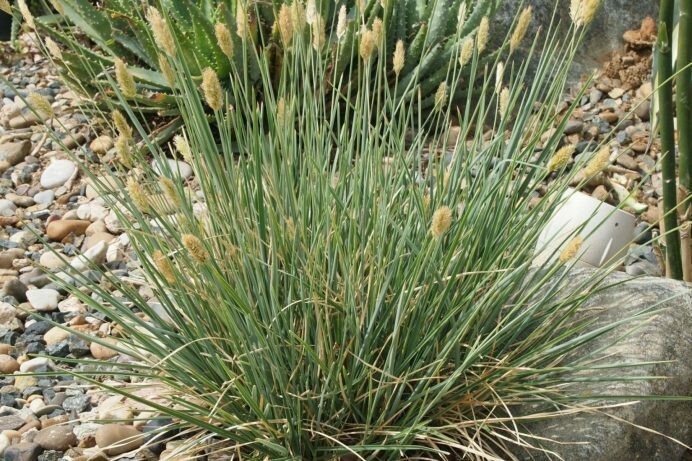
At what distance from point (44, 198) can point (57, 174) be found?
129mm

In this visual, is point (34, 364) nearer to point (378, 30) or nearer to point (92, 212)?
point (92, 212)

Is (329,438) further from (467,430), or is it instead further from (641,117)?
(641,117)

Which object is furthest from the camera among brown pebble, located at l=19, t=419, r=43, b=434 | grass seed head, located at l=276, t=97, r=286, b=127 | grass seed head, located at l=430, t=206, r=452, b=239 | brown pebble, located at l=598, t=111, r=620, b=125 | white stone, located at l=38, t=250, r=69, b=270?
brown pebble, located at l=598, t=111, r=620, b=125

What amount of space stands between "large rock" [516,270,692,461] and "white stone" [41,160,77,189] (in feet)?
6.29

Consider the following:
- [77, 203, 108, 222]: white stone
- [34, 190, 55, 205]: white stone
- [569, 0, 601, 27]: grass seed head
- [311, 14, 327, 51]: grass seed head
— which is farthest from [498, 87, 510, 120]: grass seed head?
[34, 190, 55, 205]: white stone

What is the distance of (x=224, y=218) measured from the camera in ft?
6.15

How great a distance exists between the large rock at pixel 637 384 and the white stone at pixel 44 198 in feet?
6.20

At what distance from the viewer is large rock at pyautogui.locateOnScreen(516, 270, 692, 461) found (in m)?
1.88

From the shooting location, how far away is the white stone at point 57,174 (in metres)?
3.32

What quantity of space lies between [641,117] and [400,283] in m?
2.25

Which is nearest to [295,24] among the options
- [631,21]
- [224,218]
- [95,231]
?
[224,218]

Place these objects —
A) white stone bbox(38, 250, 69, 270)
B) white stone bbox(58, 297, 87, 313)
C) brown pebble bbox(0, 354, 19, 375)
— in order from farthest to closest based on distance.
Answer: white stone bbox(38, 250, 69, 270)
white stone bbox(58, 297, 87, 313)
brown pebble bbox(0, 354, 19, 375)

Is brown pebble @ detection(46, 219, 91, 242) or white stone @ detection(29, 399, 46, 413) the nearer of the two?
white stone @ detection(29, 399, 46, 413)

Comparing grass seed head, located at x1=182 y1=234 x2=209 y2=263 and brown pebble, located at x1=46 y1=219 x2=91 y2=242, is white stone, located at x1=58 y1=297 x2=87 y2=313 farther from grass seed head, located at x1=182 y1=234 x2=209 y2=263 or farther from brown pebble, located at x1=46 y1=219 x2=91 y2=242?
grass seed head, located at x1=182 y1=234 x2=209 y2=263
